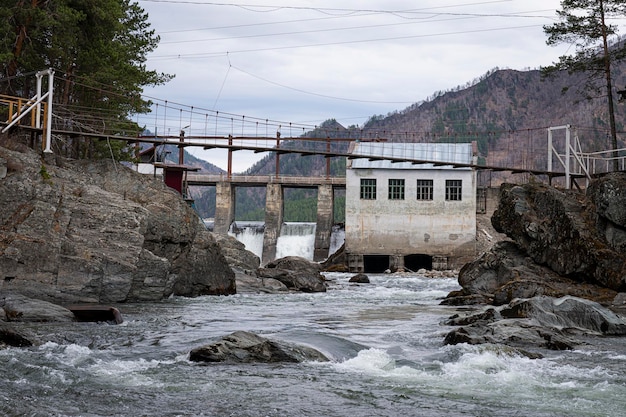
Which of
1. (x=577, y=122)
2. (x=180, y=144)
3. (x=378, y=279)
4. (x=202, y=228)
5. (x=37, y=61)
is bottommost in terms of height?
(x=378, y=279)

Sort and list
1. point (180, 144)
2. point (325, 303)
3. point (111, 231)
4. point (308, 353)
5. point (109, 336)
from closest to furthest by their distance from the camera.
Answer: point (308, 353), point (109, 336), point (111, 231), point (325, 303), point (180, 144)

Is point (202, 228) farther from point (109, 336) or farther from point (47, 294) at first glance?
point (109, 336)

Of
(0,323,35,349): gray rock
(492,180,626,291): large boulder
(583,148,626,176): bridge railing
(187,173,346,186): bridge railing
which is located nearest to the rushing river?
(0,323,35,349): gray rock

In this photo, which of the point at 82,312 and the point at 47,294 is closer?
the point at 82,312

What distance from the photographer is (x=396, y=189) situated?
5141 centimetres

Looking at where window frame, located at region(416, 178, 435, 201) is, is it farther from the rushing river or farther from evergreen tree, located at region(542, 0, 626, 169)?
the rushing river

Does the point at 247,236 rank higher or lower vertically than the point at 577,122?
lower

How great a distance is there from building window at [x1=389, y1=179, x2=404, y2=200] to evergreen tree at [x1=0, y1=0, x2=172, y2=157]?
16.7 meters

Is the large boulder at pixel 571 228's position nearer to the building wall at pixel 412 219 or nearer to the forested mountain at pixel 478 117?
the building wall at pixel 412 219

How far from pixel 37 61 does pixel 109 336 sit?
2160 cm

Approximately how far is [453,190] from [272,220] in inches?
541

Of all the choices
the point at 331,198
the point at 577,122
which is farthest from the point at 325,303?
the point at 577,122

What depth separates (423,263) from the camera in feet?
173

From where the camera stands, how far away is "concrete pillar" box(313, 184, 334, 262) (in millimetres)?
56094
